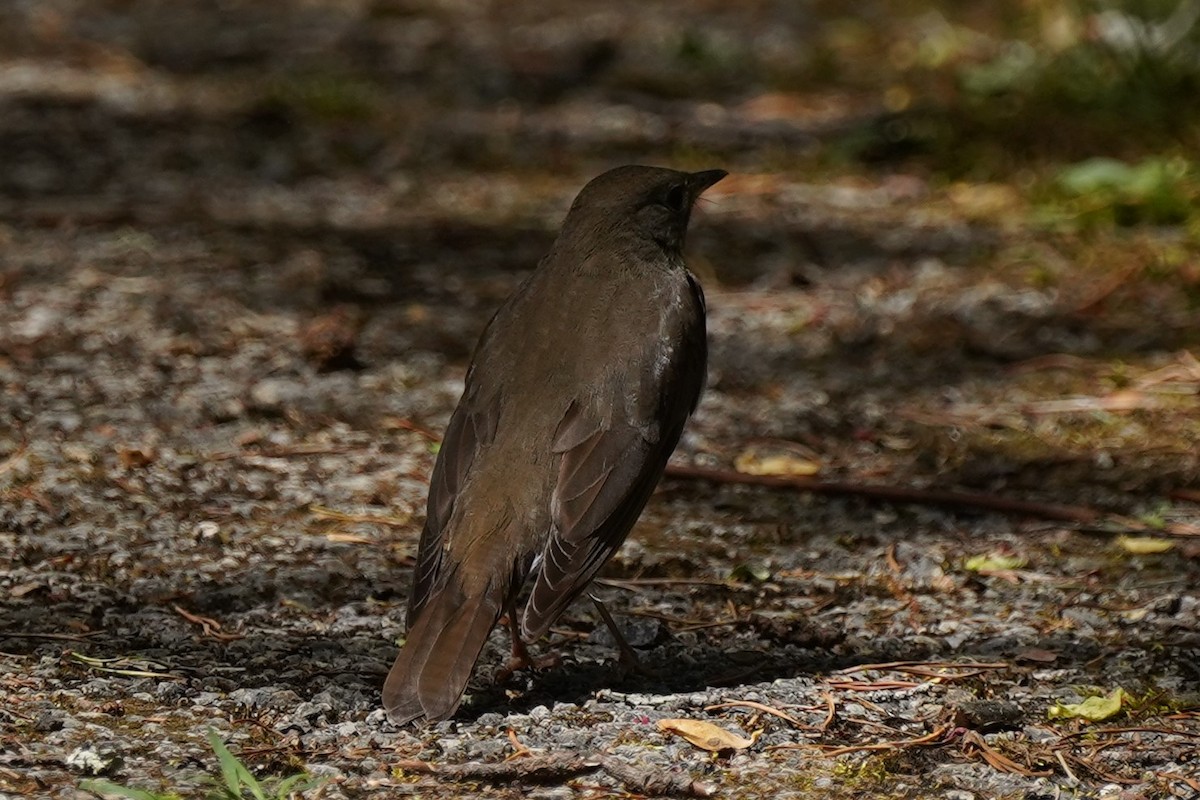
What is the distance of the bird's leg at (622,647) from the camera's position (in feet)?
14.1

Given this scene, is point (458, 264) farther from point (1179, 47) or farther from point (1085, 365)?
point (1179, 47)

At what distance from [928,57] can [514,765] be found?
7.75 meters

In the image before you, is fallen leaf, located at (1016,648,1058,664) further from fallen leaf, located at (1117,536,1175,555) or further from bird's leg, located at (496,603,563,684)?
bird's leg, located at (496,603,563,684)

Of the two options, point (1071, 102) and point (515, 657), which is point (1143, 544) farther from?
point (1071, 102)

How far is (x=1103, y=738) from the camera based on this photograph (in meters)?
3.96

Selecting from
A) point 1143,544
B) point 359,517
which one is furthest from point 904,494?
point 359,517

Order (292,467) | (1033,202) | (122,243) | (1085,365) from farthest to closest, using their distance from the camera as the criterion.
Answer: (1033,202)
(122,243)
(1085,365)
(292,467)

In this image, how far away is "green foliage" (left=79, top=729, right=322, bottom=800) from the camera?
3.34 metres

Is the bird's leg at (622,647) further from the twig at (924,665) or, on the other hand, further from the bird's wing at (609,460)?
the twig at (924,665)

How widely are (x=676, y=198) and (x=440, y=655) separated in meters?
1.82

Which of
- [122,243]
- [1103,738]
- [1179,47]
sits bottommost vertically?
[1103,738]

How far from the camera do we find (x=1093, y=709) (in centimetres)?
409

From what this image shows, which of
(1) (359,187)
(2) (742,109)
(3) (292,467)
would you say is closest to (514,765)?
(3) (292,467)

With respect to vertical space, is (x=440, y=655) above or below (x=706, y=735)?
above
